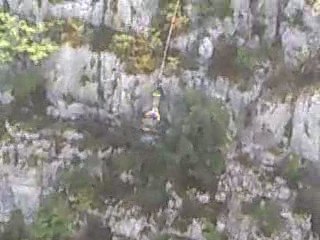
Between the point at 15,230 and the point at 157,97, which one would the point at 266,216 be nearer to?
the point at 157,97

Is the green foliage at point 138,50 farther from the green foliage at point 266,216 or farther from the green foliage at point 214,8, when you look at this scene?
the green foliage at point 266,216

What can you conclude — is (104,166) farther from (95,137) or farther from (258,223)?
(258,223)

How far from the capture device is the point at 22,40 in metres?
8.68

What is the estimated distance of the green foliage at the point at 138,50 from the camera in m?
8.66

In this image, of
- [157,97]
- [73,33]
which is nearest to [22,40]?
[73,33]

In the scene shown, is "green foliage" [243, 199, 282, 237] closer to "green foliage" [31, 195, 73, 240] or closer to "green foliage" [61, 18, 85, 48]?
"green foliage" [31, 195, 73, 240]

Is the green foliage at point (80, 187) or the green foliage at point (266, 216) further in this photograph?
→ the green foliage at point (80, 187)

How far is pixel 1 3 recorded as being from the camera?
347 inches

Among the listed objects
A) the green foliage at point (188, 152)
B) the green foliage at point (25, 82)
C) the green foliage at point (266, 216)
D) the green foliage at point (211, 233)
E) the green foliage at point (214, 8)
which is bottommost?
the green foliage at point (211, 233)

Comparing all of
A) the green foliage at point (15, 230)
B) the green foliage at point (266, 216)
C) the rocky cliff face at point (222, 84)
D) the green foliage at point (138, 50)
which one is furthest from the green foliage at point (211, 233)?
the green foliage at point (15, 230)

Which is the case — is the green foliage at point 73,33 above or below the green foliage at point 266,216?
above

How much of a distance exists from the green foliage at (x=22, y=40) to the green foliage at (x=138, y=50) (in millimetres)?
839

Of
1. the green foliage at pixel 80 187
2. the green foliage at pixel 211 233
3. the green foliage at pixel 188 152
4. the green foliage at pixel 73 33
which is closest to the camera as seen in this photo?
the green foliage at pixel 188 152

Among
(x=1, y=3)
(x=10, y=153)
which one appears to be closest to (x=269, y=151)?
(x=10, y=153)
